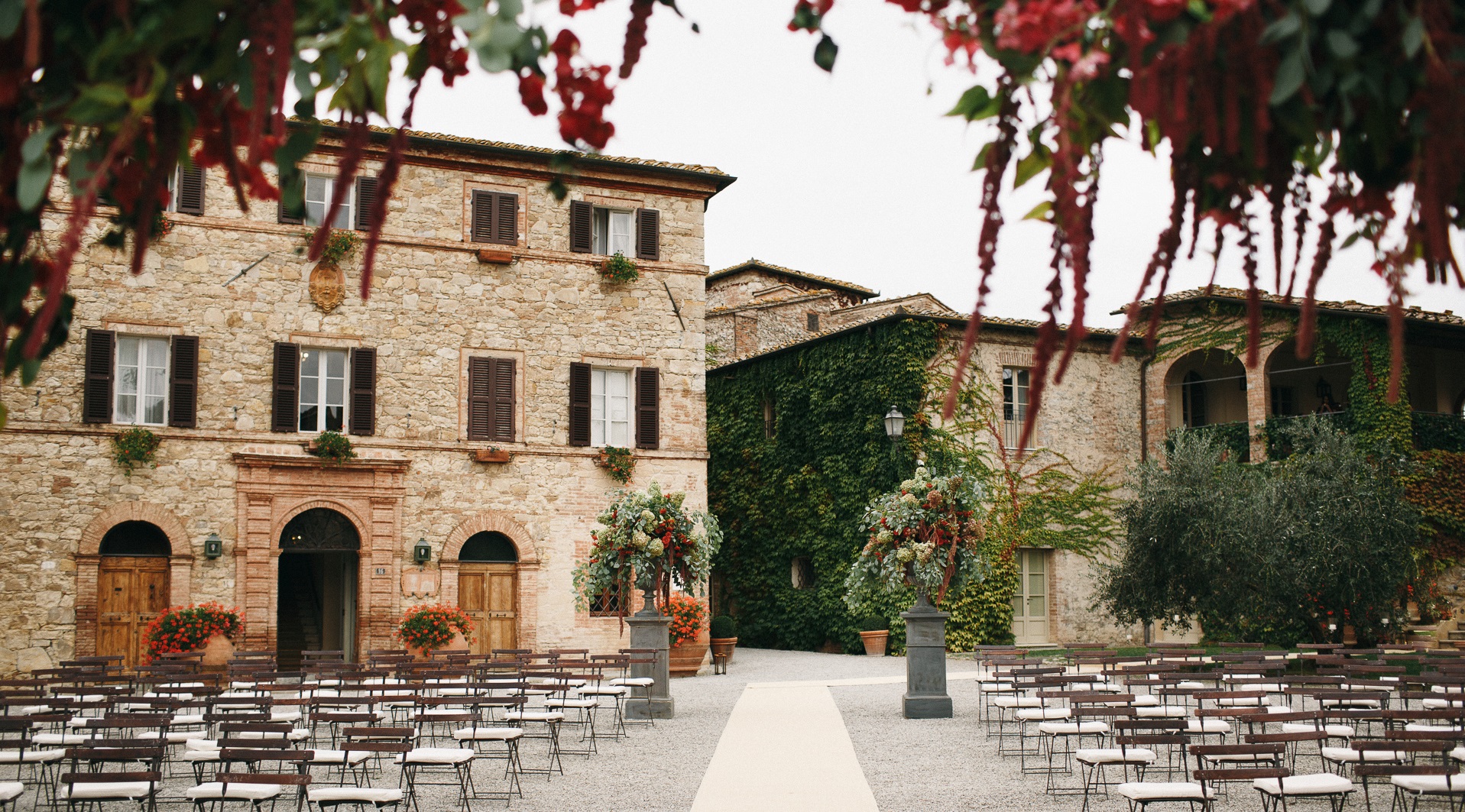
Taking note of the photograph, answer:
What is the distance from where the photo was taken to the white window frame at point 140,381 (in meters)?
18.2

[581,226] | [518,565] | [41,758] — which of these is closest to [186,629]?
[518,565]

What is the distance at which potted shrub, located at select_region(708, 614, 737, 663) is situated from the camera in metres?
21.1

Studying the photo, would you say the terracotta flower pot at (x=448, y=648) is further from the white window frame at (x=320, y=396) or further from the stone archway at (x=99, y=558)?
the white window frame at (x=320, y=396)

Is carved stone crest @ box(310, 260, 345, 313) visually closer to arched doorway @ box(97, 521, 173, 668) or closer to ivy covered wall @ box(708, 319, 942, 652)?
arched doorway @ box(97, 521, 173, 668)

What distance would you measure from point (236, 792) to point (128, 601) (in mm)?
12040

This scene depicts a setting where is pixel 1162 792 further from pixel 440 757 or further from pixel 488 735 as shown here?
pixel 488 735

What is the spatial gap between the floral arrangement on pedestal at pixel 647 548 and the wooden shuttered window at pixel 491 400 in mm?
5451

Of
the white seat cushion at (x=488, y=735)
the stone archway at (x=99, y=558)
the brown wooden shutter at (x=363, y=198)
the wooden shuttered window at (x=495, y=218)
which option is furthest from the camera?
the wooden shuttered window at (x=495, y=218)

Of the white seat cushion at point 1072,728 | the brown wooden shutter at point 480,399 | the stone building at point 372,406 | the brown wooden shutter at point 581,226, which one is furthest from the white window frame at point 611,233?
the white seat cushion at point 1072,728

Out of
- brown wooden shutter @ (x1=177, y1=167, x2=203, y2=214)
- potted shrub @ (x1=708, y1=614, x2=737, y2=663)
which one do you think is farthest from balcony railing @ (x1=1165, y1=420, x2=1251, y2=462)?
brown wooden shutter @ (x1=177, y1=167, x2=203, y2=214)

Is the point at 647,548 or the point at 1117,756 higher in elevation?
the point at 647,548

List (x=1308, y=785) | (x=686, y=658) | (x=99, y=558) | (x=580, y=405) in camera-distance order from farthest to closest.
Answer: (x=580, y=405), (x=686, y=658), (x=99, y=558), (x=1308, y=785)

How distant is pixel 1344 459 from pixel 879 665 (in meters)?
7.79

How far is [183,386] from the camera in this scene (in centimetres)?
1834
